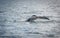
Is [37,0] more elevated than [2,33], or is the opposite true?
[37,0]

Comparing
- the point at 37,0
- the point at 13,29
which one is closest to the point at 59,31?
the point at 13,29

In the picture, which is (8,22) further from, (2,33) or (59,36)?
(59,36)

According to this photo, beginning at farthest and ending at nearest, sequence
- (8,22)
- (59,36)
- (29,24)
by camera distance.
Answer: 1. (8,22)
2. (29,24)
3. (59,36)

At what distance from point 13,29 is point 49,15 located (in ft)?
2.30

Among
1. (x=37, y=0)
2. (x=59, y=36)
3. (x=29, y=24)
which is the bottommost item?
(x=59, y=36)

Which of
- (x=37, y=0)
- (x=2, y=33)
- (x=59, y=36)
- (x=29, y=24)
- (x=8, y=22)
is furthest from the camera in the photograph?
(x=37, y=0)

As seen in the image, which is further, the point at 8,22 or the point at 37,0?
the point at 37,0

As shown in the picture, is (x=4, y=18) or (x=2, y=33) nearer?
(x=2, y=33)

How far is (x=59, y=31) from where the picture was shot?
150cm

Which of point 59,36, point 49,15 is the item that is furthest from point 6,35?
point 49,15

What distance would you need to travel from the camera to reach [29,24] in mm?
1697

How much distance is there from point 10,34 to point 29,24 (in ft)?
1.05

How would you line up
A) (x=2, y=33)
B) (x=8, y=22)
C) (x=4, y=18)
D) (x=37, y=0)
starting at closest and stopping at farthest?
(x=2, y=33), (x=8, y=22), (x=4, y=18), (x=37, y=0)

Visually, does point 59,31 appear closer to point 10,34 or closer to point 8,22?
point 10,34
